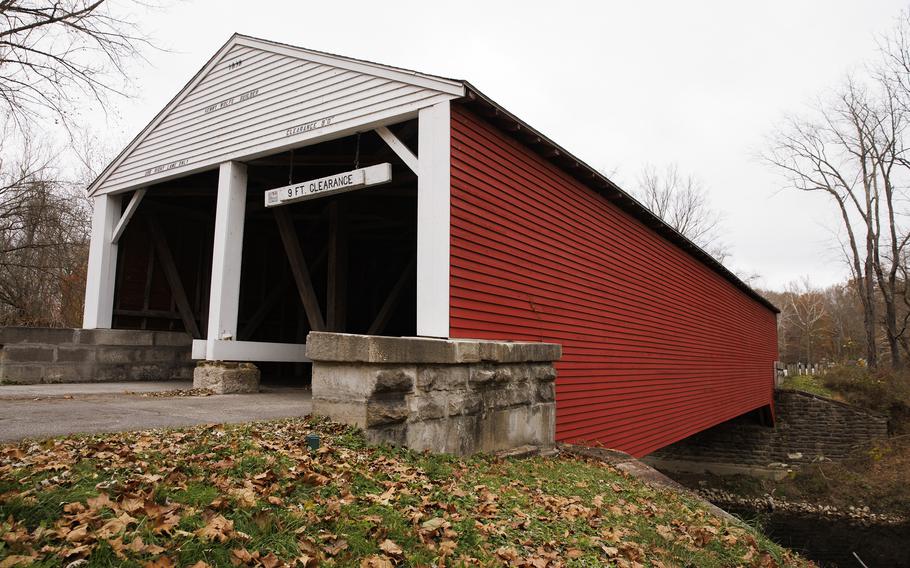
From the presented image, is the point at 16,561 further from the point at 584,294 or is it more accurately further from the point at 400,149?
the point at 584,294

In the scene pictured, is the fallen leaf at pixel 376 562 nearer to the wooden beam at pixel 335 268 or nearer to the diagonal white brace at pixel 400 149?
the diagonal white brace at pixel 400 149

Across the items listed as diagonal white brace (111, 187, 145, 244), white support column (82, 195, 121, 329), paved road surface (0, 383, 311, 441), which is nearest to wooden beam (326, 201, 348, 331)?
paved road surface (0, 383, 311, 441)

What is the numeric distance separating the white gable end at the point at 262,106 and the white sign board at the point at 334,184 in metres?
0.71

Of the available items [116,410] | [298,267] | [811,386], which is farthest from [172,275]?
[811,386]

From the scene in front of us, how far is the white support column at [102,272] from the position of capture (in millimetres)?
10867

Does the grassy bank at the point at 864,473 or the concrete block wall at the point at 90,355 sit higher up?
the concrete block wall at the point at 90,355

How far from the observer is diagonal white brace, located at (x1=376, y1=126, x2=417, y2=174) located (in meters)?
7.19

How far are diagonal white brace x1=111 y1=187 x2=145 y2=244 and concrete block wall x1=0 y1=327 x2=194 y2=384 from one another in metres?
1.95

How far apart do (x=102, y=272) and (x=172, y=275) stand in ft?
4.71

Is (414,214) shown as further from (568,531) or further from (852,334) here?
(852,334)

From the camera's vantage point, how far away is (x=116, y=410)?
604 cm

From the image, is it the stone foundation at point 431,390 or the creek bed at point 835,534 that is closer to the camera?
the stone foundation at point 431,390

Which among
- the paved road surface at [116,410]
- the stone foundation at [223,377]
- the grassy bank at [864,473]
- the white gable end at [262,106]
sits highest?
the white gable end at [262,106]

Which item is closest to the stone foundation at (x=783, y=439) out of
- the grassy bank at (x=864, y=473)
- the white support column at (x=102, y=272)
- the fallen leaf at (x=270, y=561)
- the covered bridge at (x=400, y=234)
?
the grassy bank at (x=864, y=473)
